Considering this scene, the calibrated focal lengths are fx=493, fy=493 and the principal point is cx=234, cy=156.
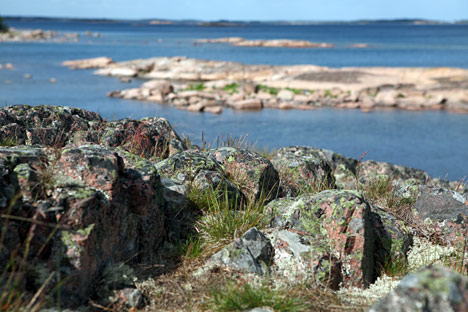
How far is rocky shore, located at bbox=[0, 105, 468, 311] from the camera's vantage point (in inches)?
150

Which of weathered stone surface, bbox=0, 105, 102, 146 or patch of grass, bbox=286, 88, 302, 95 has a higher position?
weathered stone surface, bbox=0, 105, 102, 146

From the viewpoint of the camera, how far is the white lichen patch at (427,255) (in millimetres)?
5193

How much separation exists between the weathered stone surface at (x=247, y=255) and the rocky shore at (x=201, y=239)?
1 cm

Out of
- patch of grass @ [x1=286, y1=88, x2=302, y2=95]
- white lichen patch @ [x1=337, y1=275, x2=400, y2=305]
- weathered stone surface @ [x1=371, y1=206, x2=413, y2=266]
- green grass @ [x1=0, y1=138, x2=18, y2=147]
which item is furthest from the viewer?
A: patch of grass @ [x1=286, y1=88, x2=302, y2=95]

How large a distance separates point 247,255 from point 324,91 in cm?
3999

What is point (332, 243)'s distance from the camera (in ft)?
15.8

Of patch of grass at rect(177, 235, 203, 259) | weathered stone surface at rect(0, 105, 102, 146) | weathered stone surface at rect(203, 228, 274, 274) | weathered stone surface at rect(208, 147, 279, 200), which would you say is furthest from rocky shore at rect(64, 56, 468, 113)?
weathered stone surface at rect(203, 228, 274, 274)

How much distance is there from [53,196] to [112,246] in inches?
26.5

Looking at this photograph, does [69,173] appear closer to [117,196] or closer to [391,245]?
[117,196]

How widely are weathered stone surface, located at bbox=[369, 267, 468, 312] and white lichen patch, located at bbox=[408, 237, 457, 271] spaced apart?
2065mm

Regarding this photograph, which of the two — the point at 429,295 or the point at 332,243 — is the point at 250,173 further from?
the point at 429,295

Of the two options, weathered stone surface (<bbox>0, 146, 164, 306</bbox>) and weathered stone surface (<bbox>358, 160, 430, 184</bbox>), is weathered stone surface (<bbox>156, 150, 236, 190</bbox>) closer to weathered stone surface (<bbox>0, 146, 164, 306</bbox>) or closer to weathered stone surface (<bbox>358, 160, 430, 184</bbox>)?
weathered stone surface (<bbox>0, 146, 164, 306</bbox>)

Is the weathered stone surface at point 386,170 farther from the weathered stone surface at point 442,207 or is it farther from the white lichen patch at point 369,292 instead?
the white lichen patch at point 369,292

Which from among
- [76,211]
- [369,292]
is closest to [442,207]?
[369,292]
